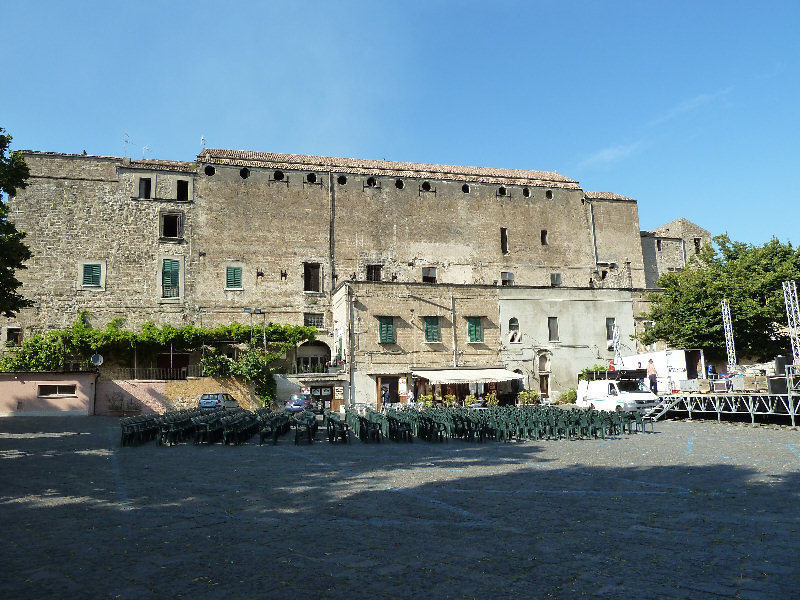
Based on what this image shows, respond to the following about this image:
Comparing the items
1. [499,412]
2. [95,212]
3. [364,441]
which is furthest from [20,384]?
[499,412]

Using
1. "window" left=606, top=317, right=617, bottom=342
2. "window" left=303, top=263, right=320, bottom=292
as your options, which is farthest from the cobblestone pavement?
"window" left=303, top=263, right=320, bottom=292

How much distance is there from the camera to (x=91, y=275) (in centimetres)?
3350

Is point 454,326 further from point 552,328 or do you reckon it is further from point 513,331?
point 552,328

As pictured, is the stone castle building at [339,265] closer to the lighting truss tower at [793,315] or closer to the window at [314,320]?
the window at [314,320]

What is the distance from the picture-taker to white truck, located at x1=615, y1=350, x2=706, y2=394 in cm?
2434

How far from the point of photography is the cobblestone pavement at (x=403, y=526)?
4.84 meters

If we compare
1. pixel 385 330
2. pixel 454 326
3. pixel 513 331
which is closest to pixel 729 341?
pixel 513 331

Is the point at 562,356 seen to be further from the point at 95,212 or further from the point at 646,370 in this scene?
the point at 95,212

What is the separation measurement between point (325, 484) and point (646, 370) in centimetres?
2065

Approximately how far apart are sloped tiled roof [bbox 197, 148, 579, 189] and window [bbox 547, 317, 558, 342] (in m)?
11.6

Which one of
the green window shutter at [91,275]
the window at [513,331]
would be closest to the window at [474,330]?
the window at [513,331]

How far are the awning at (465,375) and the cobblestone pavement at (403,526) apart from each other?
1621 cm

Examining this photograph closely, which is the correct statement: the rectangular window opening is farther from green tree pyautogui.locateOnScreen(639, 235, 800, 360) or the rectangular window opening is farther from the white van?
green tree pyautogui.locateOnScreen(639, 235, 800, 360)

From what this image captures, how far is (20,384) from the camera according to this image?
1046 inches
